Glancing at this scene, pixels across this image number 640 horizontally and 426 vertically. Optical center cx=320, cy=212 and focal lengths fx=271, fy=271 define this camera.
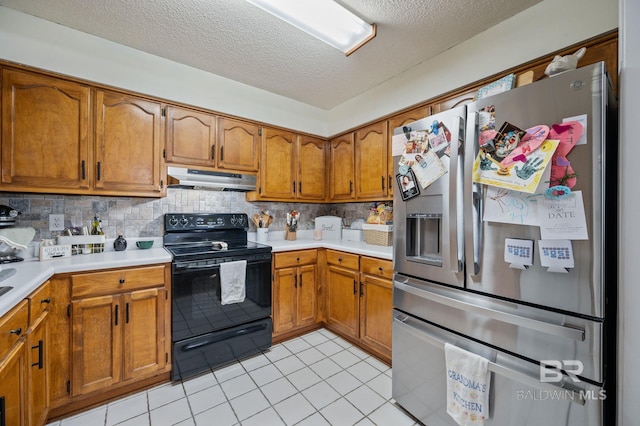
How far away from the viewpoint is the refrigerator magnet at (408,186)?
5.31 ft

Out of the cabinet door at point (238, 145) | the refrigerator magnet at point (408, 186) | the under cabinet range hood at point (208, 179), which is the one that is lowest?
the refrigerator magnet at point (408, 186)

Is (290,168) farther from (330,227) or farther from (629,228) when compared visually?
(629,228)

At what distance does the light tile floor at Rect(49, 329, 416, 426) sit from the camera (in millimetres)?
1630

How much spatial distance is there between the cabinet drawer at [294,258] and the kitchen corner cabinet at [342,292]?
0.16m

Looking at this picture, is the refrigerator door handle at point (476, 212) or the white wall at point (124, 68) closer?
the refrigerator door handle at point (476, 212)

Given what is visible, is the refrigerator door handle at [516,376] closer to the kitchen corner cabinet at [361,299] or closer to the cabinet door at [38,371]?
the kitchen corner cabinet at [361,299]

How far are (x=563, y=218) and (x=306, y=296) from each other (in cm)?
215

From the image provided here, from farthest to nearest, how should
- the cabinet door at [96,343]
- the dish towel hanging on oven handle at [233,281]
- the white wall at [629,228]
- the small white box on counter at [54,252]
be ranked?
the dish towel hanging on oven handle at [233,281] < the small white box on counter at [54,252] < the cabinet door at [96,343] < the white wall at [629,228]

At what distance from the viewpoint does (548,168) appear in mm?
1099

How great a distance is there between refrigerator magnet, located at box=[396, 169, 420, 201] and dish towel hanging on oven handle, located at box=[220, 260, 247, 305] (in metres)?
Answer: 1.38

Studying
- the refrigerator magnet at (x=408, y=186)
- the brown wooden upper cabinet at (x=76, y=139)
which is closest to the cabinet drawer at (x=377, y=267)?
the refrigerator magnet at (x=408, y=186)

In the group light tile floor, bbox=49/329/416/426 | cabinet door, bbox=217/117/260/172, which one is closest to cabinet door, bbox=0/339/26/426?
light tile floor, bbox=49/329/416/426

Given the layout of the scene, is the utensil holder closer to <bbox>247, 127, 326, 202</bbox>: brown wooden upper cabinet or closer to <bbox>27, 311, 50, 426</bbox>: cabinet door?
<bbox>247, 127, 326, 202</bbox>: brown wooden upper cabinet

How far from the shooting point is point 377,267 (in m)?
2.24
